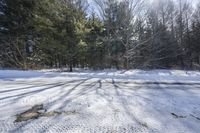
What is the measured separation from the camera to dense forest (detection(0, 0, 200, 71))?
17.2 m

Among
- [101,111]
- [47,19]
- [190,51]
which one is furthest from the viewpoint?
[190,51]

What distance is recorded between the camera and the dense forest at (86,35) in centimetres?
1722

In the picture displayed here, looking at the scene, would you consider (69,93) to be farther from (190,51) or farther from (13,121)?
(190,51)

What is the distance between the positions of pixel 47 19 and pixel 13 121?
45.6ft

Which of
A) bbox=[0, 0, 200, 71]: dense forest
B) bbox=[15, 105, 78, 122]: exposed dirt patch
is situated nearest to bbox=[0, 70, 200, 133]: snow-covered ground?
bbox=[15, 105, 78, 122]: exposed dirt patch

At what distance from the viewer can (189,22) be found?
3672cm

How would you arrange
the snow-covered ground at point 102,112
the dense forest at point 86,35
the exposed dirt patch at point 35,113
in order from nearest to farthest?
the snow-covered ground at point 102,112 < the exposed dirt patch at point 35,113 < the dense forest at point 86,35

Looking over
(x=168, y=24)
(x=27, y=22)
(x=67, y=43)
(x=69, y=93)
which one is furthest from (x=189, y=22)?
(x=69, y=93)

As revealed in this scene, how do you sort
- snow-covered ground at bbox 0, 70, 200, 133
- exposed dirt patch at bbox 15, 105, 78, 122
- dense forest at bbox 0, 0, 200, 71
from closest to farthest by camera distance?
snow-covered ground at bbox 0, 70, 200, 133
exposed dirt patch at bbox 15, 105, 78, 122
dense forest at bbox 0, 0, 200, 71

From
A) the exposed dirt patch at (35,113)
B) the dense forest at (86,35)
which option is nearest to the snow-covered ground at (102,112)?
the exposed dirt patch at (35,113)

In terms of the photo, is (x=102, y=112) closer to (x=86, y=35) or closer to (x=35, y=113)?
(x=35, y=113)

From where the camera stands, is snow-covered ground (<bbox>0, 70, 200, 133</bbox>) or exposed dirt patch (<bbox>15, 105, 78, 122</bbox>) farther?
exposed dirt patch (<bbox>15, 105, 78, 122</bbox>)

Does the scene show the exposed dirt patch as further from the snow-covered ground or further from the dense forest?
the dense forest

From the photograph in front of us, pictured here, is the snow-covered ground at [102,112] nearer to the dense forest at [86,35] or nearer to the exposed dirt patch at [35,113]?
the exposed dirt patch at [35,113]
